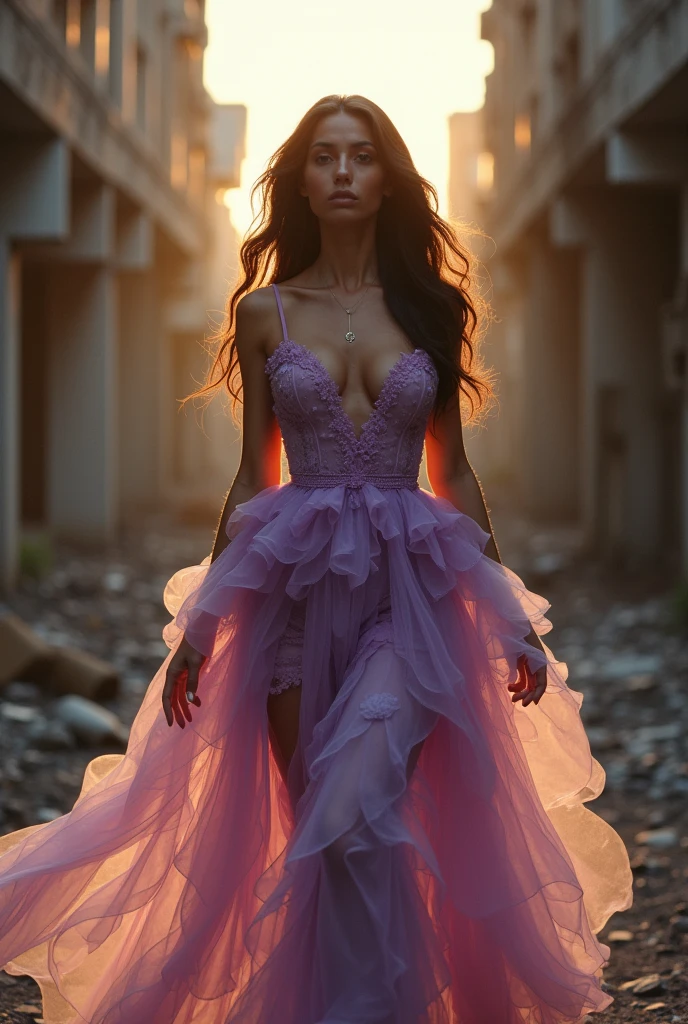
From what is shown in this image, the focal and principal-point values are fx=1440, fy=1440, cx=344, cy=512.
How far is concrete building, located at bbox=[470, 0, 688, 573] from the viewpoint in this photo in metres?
11.8

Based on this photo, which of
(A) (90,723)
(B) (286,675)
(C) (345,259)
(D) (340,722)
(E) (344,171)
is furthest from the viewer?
(A) (90,723)

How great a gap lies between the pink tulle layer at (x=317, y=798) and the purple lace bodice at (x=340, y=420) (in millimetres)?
62

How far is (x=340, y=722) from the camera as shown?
3188mm

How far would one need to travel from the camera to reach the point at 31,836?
11.9 feet

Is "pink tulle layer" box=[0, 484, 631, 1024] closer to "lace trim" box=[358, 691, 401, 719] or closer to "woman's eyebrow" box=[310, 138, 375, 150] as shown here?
"lace trim" box=[358, 691, 401, 719]

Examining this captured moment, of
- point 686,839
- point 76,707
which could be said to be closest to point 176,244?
point 76,707

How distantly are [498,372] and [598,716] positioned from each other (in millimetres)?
6543

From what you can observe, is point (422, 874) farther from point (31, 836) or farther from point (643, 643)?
point (643, 643)

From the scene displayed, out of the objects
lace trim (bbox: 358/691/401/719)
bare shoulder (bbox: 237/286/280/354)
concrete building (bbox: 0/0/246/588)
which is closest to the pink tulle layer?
lace trim (bbox: 358/691/401/719)

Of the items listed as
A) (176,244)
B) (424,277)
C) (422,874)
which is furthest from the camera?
(176,244)

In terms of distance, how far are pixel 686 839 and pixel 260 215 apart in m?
3.35

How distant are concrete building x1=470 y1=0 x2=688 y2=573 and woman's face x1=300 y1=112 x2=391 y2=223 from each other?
21.2ft

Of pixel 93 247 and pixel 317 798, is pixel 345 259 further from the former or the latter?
pixel 93 247

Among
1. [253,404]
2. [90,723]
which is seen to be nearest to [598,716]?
[90,723]
